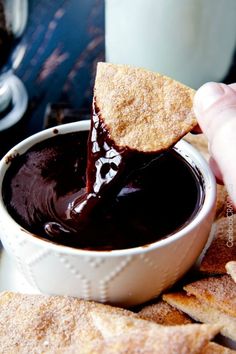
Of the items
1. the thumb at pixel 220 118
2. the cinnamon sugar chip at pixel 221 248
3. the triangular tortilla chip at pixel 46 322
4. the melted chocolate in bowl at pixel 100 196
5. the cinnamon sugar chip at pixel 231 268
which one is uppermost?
the thumb at pixel 220 118

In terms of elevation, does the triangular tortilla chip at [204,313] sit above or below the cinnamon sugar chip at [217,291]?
below

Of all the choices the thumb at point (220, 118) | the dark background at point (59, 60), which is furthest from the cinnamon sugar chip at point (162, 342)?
the dark background at point (59, 60)

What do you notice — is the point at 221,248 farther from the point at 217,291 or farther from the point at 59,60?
the point at 59,60

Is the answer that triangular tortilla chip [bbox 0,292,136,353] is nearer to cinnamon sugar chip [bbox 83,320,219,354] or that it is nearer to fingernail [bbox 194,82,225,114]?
cinnamon sugar chip [bbox 83,320,219,354]

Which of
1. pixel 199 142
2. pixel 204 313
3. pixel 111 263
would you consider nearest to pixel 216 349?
pixel 204 313

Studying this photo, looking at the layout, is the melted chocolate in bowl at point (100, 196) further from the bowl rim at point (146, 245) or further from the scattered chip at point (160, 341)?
the scattered chip at point (160, 341)
